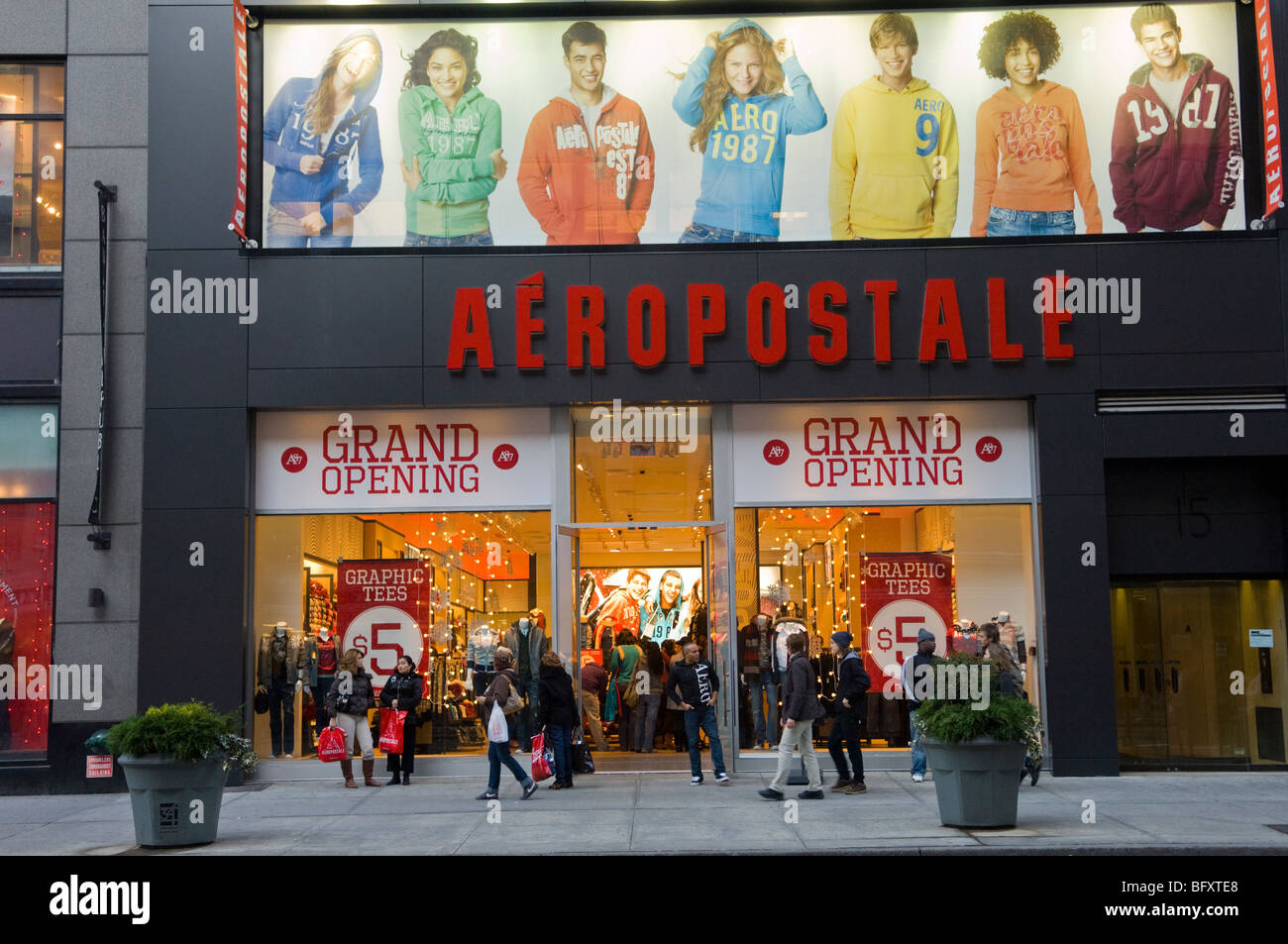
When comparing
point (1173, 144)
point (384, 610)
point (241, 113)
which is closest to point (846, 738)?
point (384, 610)

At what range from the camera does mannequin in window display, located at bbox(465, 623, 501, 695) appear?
1684 cm

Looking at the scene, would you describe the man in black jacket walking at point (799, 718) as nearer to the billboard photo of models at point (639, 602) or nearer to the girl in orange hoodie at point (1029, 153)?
the billboard photo of models at point (639, 602)

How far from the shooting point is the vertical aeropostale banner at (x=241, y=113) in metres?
16.7

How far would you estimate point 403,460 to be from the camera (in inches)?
670

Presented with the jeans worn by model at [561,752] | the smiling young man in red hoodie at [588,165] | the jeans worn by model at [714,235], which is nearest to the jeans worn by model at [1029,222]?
the jeans worn by model at [714,235]

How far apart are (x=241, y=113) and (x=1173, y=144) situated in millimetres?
12249

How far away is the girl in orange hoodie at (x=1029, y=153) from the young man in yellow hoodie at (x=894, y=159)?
45 centimetres

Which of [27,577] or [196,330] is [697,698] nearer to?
[196,330]

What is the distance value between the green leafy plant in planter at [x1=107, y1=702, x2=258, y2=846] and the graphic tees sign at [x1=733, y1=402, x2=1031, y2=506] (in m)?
7.55

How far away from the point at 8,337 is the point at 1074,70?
14.5 metres

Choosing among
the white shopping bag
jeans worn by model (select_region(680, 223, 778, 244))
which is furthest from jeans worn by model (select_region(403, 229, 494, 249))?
the white shopping bag

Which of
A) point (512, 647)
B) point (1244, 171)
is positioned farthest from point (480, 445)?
point (1244, 171)

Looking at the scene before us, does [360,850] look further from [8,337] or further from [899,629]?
[8,337]

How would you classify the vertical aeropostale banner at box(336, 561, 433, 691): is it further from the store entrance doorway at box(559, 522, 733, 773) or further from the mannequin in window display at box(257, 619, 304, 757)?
the store entrance doorway at box(559, 522, 733, 773)
